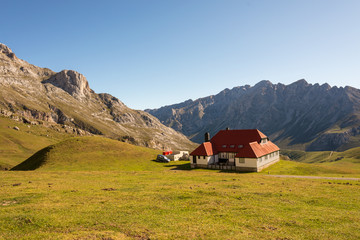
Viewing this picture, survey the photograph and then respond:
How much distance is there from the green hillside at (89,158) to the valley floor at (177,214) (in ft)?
105

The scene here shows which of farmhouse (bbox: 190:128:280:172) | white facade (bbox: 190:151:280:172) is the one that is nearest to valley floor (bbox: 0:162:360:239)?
white facade (bbox: 190:151:280:172)

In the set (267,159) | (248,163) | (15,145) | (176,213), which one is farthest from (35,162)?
(15,145)

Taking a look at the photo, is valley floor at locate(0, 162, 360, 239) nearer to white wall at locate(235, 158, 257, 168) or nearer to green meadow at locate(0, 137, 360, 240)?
green meadow at locate(0, 137, 360, 240)

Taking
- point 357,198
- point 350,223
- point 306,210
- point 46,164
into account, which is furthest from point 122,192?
point 46,164

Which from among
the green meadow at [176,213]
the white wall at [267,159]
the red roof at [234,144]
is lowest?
the green meadow at [176,213]

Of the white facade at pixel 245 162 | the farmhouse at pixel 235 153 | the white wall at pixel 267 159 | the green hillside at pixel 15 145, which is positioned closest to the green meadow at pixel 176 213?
the white facade at pixel 245 162

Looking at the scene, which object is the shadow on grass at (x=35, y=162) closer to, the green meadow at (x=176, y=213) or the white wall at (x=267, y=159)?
the green meadow at (x=176, y=213)

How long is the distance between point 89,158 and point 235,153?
46391 millimetres

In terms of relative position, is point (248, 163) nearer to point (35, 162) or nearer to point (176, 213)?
point (176, 213)

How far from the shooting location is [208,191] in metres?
29.1

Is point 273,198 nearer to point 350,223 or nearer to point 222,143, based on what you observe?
point 350,223

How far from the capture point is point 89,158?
66438mm

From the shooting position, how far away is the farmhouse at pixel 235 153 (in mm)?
61531

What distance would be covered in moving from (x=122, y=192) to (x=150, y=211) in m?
9.12
